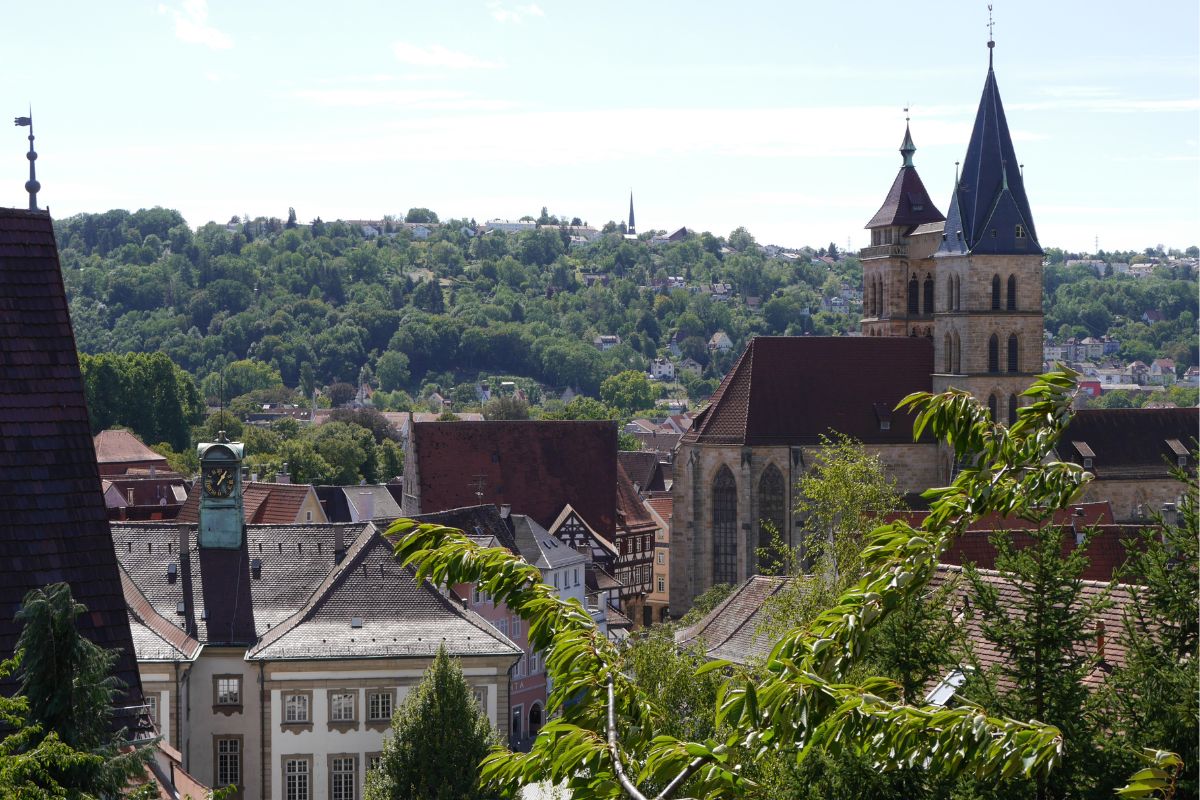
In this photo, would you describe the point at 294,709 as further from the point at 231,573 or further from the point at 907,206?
the point at 907,206

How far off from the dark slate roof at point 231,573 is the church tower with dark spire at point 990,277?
2855 cm

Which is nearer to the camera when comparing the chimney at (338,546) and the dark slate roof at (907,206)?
the chimney at (338,546)

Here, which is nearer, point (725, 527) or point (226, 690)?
point (226, 690)

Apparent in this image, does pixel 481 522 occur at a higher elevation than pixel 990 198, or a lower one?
lower

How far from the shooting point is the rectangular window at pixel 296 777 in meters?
36.2

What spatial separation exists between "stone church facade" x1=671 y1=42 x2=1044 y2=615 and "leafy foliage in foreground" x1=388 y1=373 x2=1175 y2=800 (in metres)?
51.4

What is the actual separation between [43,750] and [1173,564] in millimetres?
7439

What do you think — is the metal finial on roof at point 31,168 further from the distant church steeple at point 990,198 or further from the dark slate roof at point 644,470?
the dark slate roof at point 644,470

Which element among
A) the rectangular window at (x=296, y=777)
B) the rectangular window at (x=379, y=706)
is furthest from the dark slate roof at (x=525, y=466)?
the rectangular window at (x=296, y=777)

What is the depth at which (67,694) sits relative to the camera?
40.1 feet

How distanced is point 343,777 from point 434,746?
6019mm

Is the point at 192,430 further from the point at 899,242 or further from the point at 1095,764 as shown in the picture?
the point at 1095,764

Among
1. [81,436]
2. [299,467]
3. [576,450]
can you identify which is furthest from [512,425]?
[81,436]

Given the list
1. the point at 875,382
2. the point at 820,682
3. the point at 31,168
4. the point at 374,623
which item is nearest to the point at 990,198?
the point at 875,382
